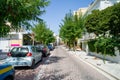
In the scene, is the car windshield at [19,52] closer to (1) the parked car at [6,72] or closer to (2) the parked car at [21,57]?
(2) the parked car at [21,57]

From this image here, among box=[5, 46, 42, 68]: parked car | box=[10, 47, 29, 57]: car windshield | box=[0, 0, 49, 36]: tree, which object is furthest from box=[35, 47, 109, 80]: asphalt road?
box=[0, 0, 49, 36]: tree

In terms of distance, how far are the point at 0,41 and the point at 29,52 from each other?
2778cm

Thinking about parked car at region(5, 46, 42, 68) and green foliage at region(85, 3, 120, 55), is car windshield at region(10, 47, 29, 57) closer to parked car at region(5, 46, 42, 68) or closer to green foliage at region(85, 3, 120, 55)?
parked car at region(5, 46, 42, 68)

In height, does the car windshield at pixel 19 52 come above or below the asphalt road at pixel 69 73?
above

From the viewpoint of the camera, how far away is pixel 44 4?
12.7 meters

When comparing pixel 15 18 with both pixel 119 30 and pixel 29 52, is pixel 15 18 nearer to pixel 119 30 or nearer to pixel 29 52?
pixel 29 52

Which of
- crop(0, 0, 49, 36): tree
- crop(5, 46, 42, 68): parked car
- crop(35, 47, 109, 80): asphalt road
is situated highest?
crop(0, 0, 49, 36): tree

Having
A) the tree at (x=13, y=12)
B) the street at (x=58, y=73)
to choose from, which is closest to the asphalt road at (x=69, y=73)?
the street at (x=58, y=73)

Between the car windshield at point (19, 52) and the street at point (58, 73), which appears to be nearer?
the street at point (58, 73)

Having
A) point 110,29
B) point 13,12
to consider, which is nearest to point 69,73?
point 13,12

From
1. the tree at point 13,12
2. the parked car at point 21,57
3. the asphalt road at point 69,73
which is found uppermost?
the tree at point 13,12

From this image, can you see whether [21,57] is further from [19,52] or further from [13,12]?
[13,12]

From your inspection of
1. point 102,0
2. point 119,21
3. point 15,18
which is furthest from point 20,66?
point 102,0

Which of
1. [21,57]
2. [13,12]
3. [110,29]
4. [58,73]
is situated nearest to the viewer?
[13,12]
